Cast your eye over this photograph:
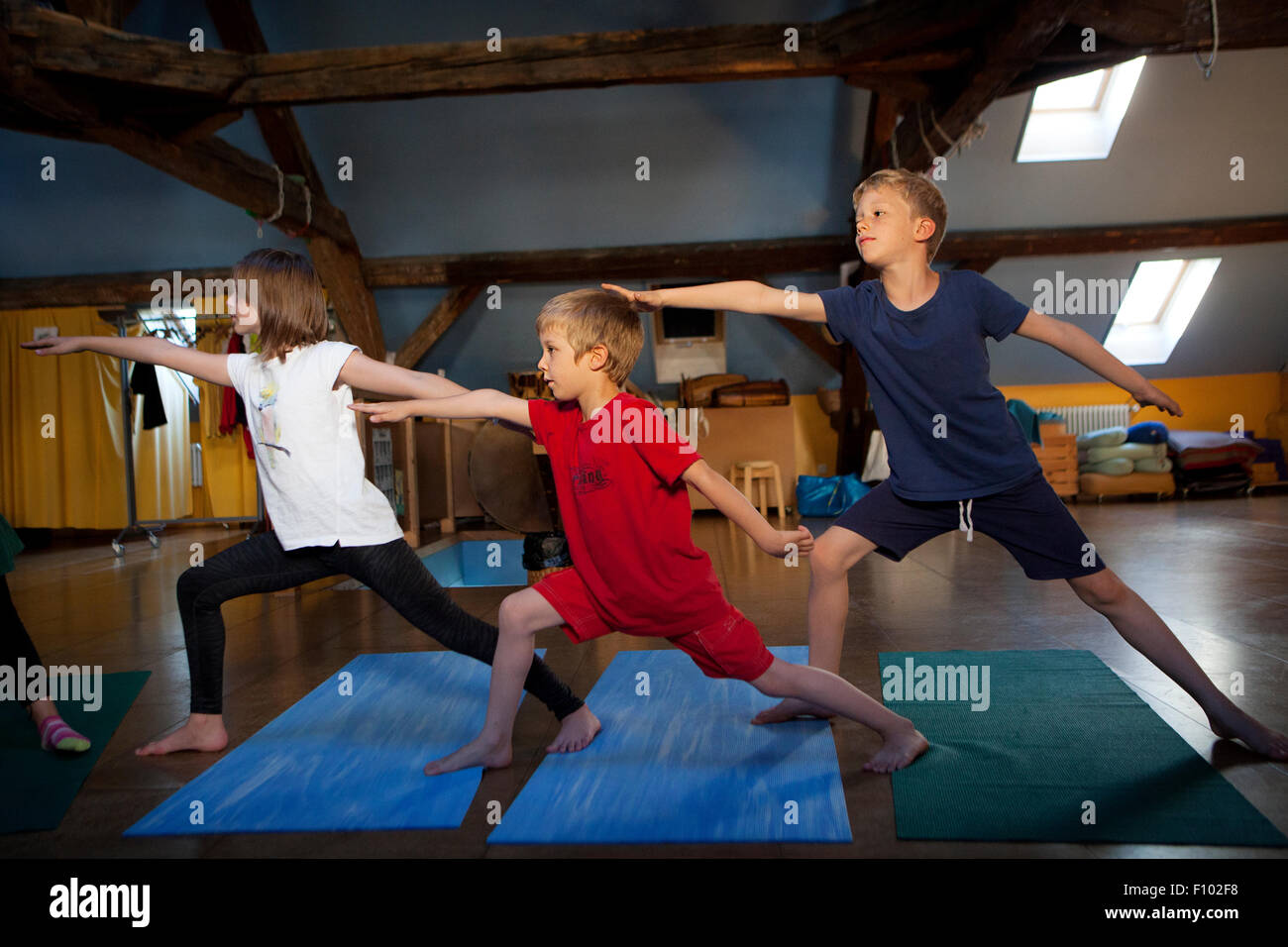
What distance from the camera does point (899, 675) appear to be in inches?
99.6

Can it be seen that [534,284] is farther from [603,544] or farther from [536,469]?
[603,544]

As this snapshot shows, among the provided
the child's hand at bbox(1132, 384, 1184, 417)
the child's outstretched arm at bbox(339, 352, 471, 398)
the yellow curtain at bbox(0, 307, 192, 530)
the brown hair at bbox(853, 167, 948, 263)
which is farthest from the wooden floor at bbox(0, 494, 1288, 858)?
the yellow curtain at bbox(0, 307, 192, 530)

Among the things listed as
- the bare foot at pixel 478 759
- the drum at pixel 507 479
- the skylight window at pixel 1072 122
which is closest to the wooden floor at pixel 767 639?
the bare foot at pixel 478 759

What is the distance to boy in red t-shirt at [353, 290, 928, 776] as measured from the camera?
1755mm

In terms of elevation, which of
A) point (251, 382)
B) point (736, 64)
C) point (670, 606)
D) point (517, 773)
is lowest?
point (517, 773)

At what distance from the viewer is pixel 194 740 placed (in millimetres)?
2105

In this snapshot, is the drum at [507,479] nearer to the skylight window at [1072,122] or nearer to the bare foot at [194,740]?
the bare foot at [194,740]

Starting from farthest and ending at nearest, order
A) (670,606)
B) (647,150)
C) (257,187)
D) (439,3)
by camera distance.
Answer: (647,150), (439,3), (257,187), (670,606)

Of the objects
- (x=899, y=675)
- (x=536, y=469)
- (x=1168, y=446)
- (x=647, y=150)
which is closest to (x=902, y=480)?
(x=899, y=675)

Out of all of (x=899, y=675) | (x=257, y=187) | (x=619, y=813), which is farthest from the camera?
(x=257, y=187)

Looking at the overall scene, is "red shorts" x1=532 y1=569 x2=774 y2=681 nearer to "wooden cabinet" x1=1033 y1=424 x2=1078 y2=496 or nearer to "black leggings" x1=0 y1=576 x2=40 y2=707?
"black leggings" x1=0 y1=576 x2=40 y2=707

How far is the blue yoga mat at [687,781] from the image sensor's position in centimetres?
156

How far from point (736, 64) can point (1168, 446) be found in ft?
20.1

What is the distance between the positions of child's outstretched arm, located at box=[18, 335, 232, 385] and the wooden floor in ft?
3.10
